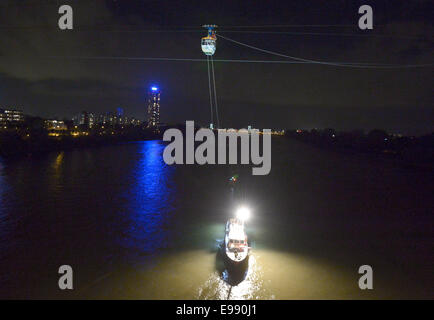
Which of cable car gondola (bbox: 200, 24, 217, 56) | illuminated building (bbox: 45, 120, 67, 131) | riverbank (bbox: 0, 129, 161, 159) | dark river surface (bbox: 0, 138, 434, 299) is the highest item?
illuminated building (bbox: 45, 120, 67, 131)

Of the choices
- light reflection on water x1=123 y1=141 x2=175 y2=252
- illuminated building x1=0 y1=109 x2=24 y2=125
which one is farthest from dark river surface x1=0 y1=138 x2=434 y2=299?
illuminated building x1=0 y1=109 x2=24 y2=125

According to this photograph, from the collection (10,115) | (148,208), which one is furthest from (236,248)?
(10,115)

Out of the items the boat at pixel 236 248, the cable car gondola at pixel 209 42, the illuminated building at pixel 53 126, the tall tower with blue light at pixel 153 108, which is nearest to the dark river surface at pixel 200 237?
the boat at pixel 236 248

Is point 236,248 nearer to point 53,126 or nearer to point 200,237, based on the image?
point 200,237

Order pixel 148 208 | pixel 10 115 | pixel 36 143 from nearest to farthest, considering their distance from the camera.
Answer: pixel 148 208 → pixel 36 143 → pixel 10 115

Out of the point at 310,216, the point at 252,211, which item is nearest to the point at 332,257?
the point at 310,216

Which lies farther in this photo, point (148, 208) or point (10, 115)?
point (10, 115)

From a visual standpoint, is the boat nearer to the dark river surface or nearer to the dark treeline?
the dark river surface

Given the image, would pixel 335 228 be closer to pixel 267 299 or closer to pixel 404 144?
pixel 267 299
